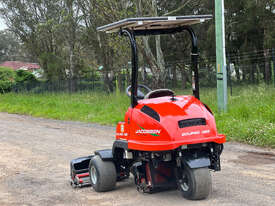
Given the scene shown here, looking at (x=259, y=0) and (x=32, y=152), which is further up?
(x=259, y=0)

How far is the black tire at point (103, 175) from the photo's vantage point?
21.9 ft

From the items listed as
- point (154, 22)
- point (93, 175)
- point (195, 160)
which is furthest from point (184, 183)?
point (154, 22)

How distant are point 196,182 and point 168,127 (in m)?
0.80

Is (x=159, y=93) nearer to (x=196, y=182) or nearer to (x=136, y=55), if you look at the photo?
(x=136, y=55)

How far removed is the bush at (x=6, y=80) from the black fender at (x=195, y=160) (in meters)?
32.7

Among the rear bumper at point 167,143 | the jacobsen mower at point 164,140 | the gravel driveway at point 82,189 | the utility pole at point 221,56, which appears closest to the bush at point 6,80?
the gravel driveway at point 82,189

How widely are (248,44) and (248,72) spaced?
12412 millimetres

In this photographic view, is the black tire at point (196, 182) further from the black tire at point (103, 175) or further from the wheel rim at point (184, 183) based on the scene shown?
the black tire at point (103, 175)

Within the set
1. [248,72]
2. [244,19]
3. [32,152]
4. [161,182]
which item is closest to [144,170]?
[161,182]

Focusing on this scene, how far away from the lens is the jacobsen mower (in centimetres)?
568

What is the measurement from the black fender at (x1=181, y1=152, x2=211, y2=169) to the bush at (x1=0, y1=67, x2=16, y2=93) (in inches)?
1287

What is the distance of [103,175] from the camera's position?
21.9ft

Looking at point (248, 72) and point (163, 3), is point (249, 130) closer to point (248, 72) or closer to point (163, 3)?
point (248, 72)

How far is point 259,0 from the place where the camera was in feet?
99.5
